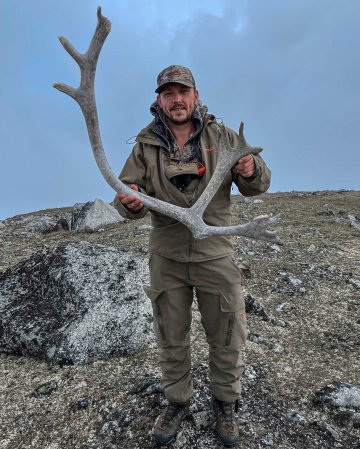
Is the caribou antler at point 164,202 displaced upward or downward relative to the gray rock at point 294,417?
upward

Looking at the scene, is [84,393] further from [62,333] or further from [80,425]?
[62,333]

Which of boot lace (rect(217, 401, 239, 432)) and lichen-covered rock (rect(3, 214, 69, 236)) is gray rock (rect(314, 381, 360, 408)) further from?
lichen-covered rock (rect(3, 214, 69, 236))

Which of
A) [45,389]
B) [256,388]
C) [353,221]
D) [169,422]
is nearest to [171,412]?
[169,422]

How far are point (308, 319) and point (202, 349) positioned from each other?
201 centimetres

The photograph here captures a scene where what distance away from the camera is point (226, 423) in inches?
149

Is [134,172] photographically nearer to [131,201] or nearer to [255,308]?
[131,201]

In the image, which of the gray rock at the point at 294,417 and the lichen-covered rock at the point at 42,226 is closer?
the gray rock at the point at 294,417

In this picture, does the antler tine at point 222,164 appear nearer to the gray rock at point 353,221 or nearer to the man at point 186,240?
the man at point 186,240

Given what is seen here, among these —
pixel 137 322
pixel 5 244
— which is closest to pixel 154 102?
pixel 137 322

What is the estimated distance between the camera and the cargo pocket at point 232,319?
12.2 ft

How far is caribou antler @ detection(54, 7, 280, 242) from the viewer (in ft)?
10.9

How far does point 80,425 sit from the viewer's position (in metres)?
4.17

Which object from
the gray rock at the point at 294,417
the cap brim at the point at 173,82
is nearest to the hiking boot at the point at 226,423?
the gray rock at the point at 294,417

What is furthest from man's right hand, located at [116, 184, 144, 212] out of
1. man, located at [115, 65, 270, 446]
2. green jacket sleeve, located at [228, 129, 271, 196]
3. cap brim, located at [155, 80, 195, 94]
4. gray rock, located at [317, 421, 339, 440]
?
gray rock, located at [317, 421, 339, 440]
